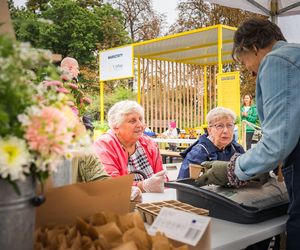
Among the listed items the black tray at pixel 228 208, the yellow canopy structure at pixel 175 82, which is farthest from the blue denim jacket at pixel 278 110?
the yellow canopy structure at pixel 175 82

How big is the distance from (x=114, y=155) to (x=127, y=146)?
0.19 m

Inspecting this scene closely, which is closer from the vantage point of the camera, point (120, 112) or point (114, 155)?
point (114, 155)

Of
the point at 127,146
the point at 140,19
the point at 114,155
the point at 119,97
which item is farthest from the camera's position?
the point at 140,19

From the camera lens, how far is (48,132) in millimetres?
633

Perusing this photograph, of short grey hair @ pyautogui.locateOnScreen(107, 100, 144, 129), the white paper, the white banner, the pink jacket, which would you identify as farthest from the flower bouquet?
the white banner

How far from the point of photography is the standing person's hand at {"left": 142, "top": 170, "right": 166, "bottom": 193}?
2125mm

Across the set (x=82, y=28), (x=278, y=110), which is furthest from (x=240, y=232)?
(x=82, y=28)

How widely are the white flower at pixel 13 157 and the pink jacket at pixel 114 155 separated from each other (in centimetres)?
173

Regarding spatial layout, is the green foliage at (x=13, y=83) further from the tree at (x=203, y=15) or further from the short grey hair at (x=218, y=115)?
the tree at (x=203, y=15)

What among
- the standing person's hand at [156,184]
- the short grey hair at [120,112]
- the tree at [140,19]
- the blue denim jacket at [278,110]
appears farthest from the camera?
the tree at [140,19]

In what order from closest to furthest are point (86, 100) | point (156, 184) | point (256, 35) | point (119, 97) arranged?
point (256, 35), point (156, 184), point (86, 100), point (119, 97)

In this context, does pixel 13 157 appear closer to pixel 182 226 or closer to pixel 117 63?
pixel 182 226

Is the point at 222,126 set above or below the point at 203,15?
below

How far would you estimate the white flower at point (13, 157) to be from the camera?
0.60 metres
